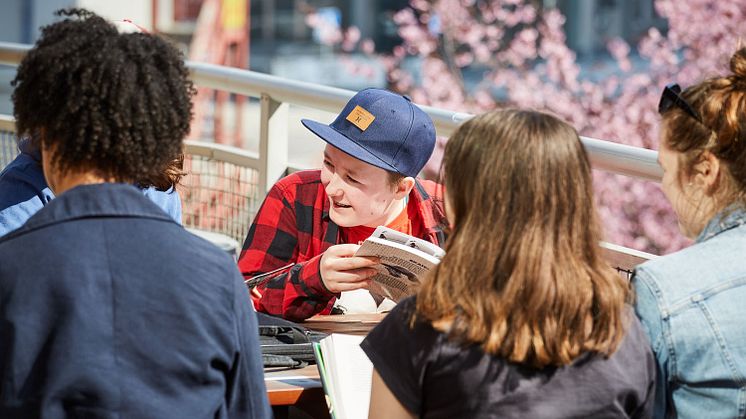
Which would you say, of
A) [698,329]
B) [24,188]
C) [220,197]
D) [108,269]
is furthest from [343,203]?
[220,197]

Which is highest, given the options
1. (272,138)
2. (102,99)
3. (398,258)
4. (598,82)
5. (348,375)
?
(102,99)

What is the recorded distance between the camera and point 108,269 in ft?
5.31

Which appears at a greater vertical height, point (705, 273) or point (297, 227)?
point (705, 273)

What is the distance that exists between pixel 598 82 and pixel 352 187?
615 cm

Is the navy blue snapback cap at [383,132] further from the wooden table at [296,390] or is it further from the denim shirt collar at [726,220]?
the denim shirt collar at [726,220]

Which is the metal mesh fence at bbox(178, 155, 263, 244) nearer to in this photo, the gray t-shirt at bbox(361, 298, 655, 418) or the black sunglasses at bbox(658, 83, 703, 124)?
the black sunglasses at bbox(658, 83, 703, 124)

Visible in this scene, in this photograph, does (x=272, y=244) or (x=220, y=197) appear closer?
(x=272, y=244)

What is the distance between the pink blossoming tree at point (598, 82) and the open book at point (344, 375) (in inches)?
213

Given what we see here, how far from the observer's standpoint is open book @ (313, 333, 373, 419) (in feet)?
6.74

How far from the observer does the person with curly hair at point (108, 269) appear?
A: 5.27 feet

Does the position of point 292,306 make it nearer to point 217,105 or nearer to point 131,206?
point 131,206

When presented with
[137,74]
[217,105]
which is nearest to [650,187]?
[217,105]

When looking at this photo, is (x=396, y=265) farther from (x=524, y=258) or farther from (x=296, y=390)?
(x=524, y=258)

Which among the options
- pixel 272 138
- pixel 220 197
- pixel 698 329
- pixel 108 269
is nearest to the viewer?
pixel 108 269
